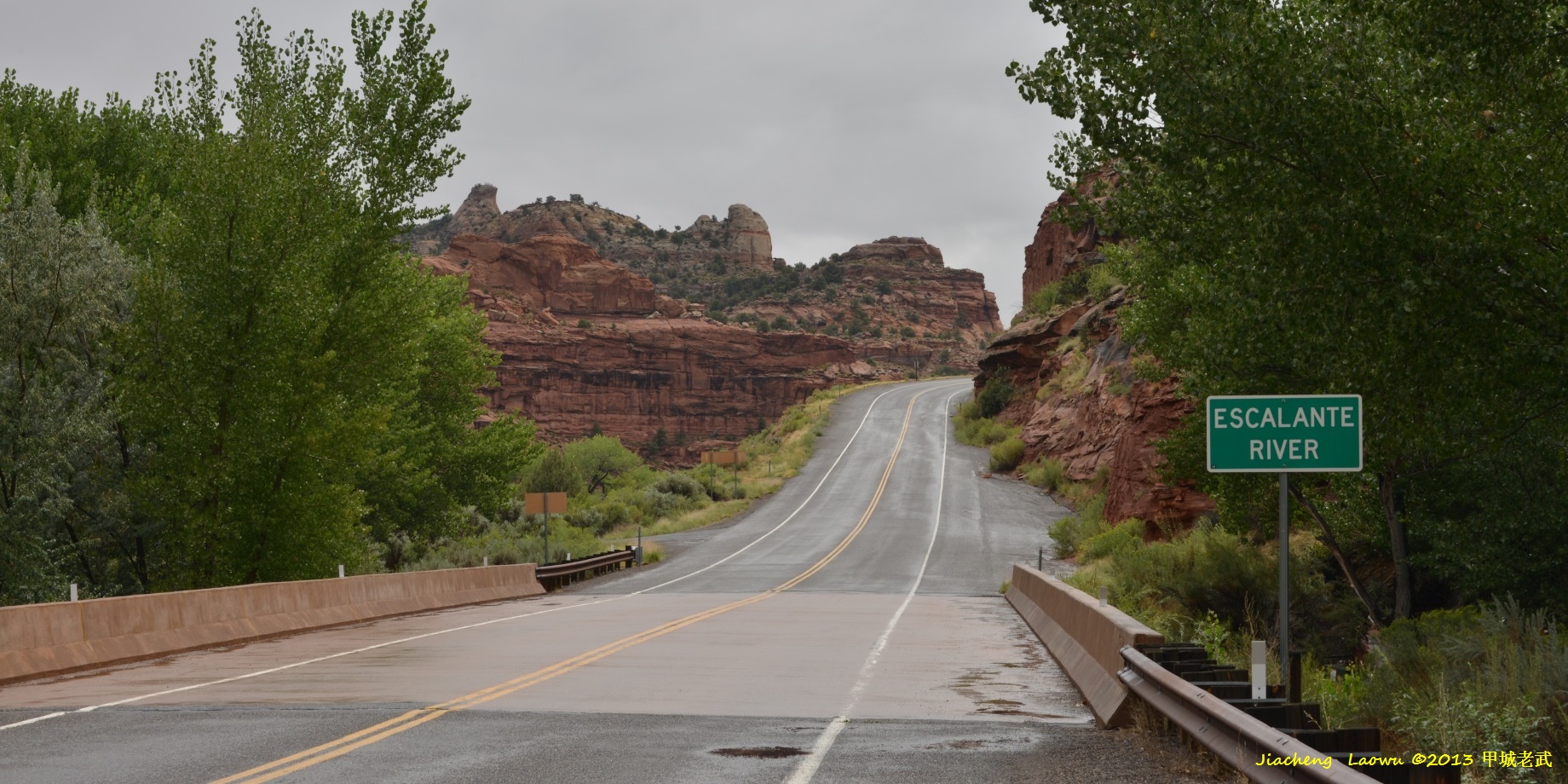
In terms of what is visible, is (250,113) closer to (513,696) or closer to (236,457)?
(236,457)

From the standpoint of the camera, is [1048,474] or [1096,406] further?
[1048,474]

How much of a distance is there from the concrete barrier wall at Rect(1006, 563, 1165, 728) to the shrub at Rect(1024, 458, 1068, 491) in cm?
4160

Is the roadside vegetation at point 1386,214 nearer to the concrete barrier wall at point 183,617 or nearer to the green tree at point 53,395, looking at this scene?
the concrete barrier wall at point 183,617

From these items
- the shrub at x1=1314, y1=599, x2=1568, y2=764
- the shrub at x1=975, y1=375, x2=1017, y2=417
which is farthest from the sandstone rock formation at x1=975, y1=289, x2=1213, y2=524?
the shrub at x1=1314, y1=599, x2=1568, y2=764

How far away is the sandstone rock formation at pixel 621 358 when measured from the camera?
143m

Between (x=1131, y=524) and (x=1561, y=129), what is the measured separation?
28919 millimetres

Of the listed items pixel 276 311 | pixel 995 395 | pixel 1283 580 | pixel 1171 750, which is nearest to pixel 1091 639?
pixel 1171 750

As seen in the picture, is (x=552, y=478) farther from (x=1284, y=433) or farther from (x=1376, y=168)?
(x=1284, y=433)

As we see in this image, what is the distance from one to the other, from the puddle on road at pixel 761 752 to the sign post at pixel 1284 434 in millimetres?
3599

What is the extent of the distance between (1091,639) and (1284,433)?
5233mm

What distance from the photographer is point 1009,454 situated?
237 feet

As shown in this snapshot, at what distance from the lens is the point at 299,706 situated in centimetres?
1162

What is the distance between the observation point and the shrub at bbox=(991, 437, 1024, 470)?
237 ft

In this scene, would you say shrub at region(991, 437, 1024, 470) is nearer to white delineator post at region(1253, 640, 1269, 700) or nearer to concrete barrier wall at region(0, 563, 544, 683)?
concrete barrier wall at region(0, 563, 544, 683)
